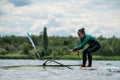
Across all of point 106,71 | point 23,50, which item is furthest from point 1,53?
point 106,71

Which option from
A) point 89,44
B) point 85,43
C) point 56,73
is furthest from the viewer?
point 56,73

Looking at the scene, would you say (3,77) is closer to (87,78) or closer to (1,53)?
(87,78)

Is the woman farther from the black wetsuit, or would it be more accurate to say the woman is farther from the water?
the water

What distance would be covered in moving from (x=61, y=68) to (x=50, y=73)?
40.7 inches

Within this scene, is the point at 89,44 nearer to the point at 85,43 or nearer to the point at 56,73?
the point at 85,43

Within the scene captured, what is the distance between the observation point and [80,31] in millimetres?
35875

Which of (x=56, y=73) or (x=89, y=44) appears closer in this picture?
(x=89, y=44)

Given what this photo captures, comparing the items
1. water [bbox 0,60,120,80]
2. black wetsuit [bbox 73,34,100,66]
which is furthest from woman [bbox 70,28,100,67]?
water [bbox 0,60,120,80]

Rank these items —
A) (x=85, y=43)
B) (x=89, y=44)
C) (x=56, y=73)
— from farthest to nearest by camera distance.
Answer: (x=56, y=73), (x=89, y=44), (x=85, y=43)

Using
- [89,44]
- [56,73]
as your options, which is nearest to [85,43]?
[89,44]

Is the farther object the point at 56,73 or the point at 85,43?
the point at 56,73

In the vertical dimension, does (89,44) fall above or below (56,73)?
above

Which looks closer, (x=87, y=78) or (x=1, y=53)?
(x=87, y=78)

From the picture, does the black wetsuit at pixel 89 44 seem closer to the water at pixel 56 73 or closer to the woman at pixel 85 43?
the woman at pixel 85 43
